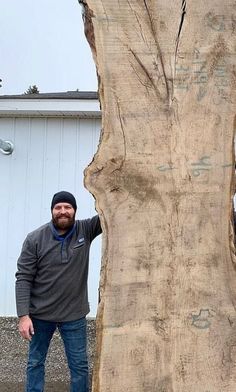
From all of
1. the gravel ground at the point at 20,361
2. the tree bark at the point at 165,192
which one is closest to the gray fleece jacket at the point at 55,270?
the tree bark at the point at 165,192

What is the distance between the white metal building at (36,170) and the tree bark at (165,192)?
4176 mm

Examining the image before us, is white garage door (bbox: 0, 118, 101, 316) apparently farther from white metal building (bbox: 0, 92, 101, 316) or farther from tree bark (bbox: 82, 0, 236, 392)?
tree bark (bbox: 82, 0, 236, 392)

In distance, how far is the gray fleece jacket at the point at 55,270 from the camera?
3410 millimetres

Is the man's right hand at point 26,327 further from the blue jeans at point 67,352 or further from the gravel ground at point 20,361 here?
the gravel ground at point 20,361

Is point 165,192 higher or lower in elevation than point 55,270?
higher

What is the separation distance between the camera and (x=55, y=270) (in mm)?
3424

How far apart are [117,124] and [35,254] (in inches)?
51.5

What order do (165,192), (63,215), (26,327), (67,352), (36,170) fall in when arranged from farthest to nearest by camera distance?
(36,170)
(67,352)
(63,215)
(26,327)
(165,192)

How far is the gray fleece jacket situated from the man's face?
0.17 feet

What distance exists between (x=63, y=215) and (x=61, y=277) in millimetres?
378

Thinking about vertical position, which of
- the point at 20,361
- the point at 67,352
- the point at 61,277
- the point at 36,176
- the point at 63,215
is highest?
the point at 36,176

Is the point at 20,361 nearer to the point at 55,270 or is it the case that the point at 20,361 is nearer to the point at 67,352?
the point at 67,352

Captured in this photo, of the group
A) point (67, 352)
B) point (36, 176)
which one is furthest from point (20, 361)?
point (36, 176)

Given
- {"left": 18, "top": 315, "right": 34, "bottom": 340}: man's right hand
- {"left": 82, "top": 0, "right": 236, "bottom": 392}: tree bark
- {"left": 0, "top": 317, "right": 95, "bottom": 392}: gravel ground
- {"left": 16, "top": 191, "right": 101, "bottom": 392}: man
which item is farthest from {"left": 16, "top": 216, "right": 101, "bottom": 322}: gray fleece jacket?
{"left": 0, "top": 317, "right": 95, "bottom": 392}: gravel ground
